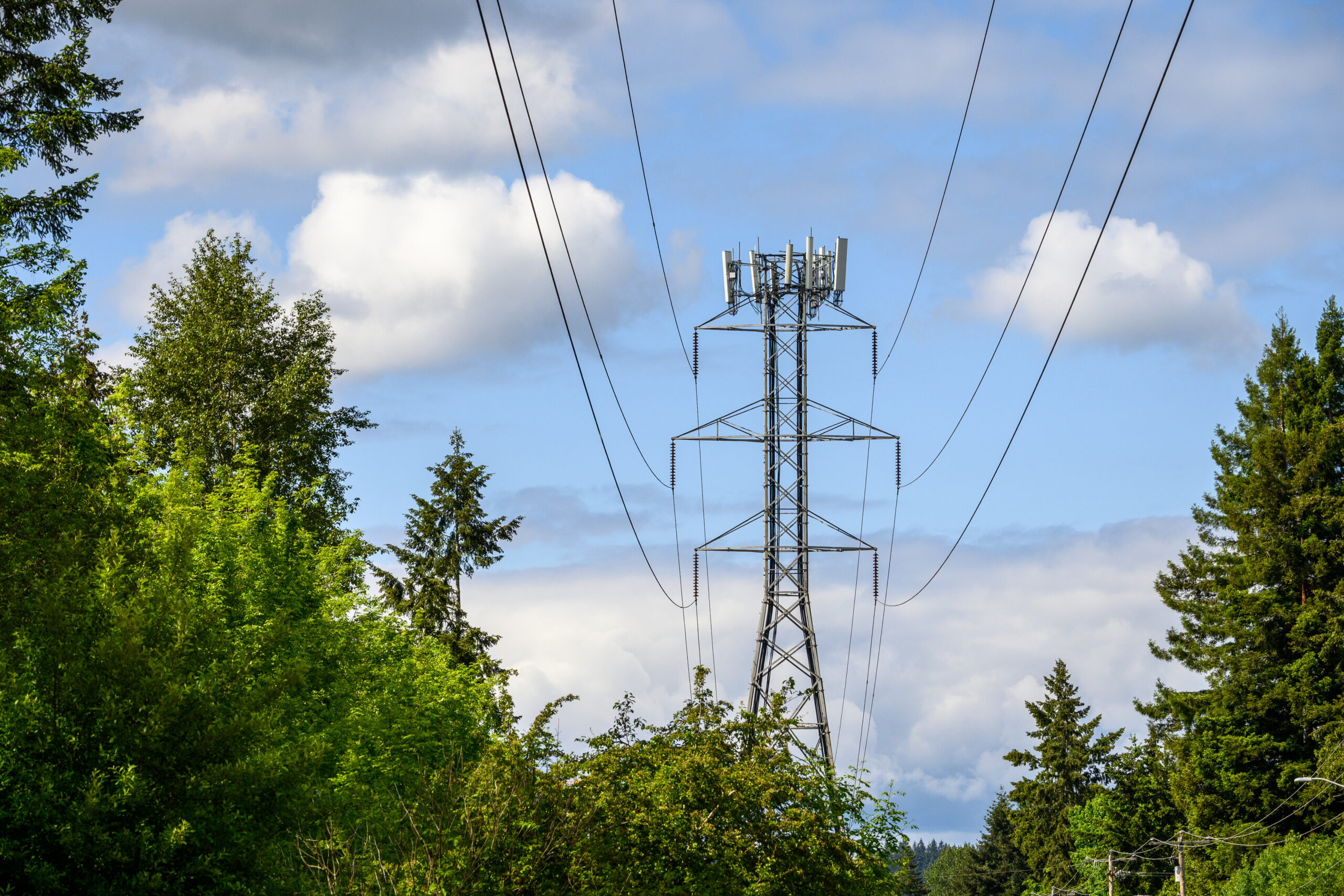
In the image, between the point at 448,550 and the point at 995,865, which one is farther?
the point at 995,865

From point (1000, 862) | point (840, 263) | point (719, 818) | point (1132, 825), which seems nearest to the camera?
point (719, 818)

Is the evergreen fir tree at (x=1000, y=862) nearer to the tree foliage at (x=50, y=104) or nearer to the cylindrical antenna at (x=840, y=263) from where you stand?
the cylindrical antenna at (x=840, y=263)

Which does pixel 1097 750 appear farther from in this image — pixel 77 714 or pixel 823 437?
pixel 77 714

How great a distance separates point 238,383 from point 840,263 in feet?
65.6

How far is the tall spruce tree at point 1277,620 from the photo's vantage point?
5275 centimetres

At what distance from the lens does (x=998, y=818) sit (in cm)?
11019

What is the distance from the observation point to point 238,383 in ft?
153

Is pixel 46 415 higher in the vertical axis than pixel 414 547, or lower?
lower

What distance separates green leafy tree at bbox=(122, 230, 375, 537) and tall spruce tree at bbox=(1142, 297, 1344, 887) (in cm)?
A: 3401

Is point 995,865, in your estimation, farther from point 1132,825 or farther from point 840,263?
point 840,263

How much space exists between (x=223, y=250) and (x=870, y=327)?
75.8ft

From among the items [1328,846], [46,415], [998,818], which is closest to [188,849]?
[46,415]

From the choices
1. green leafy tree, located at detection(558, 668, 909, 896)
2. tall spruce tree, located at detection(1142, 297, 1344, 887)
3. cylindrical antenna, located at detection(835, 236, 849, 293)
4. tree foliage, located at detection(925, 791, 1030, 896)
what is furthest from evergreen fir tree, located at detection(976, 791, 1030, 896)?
green leafy tree, located at detection(558, 668, 909, 896)

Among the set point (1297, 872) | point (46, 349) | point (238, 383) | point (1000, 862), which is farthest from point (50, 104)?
point (1000, 862)
